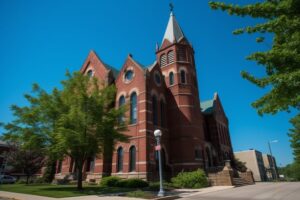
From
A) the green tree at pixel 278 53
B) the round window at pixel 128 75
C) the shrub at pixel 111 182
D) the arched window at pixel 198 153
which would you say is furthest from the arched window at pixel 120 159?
the green tree at pixel 278 53

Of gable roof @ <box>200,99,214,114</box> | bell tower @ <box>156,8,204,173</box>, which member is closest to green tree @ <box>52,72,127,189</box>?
bell tower @ <box>156,8,204,173</box>

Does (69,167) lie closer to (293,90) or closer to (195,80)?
(195,80)

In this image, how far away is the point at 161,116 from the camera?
30281 mm

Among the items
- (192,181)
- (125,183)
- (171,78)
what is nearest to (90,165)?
(125,183)

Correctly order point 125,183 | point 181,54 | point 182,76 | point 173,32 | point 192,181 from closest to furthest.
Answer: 1. point 125,183
2. point 192,181
3. point 182,76
4. point 181,54
5. point 173,32

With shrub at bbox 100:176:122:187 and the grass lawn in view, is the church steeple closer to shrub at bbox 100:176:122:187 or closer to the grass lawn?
shrub at bbox 100:176:122:187

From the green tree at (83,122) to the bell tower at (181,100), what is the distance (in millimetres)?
11901

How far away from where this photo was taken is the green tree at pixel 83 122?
1703cm

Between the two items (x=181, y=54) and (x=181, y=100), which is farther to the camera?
(x=181, y=54)

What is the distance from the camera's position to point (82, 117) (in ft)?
56.5

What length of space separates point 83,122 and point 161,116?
48.1 feet

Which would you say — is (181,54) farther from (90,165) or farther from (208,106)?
(90,165)

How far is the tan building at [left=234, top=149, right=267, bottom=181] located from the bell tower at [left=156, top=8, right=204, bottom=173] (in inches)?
1363

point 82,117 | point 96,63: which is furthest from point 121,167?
point 96,63
